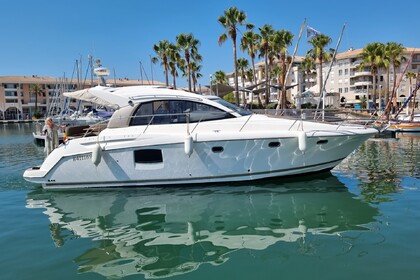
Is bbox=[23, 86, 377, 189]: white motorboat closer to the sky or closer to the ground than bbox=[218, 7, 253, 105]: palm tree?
closer to the ground

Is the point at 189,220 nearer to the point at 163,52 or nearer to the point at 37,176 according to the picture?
the point at 37,176

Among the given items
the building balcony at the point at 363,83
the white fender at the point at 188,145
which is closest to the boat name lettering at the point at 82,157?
the white fender at the point at 188,145

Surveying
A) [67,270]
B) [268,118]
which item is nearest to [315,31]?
[268,118]

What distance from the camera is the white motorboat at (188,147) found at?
9.40m

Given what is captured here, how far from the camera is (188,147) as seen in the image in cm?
908

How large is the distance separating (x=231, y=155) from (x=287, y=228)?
122 inches

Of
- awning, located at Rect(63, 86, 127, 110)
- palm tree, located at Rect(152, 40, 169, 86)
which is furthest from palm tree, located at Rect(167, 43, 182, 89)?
awning, located at Rect(63, 86, 127, 110)

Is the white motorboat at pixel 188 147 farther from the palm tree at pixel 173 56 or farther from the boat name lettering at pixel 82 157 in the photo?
the palm tree at pixel 173 56

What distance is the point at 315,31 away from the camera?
12.9 metres

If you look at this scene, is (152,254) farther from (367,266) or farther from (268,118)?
(268,118)

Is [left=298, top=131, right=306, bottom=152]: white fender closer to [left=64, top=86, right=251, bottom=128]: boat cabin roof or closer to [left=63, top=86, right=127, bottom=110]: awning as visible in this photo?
[left=64, top=86, right=251, bottom=128]: boat cabin roof

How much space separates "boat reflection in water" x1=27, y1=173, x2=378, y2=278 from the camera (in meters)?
5.70

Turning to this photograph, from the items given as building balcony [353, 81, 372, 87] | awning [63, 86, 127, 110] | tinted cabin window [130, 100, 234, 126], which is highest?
building balcony [353, 81, 372, 87]

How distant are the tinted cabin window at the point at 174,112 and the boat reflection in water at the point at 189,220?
1.96 meters
